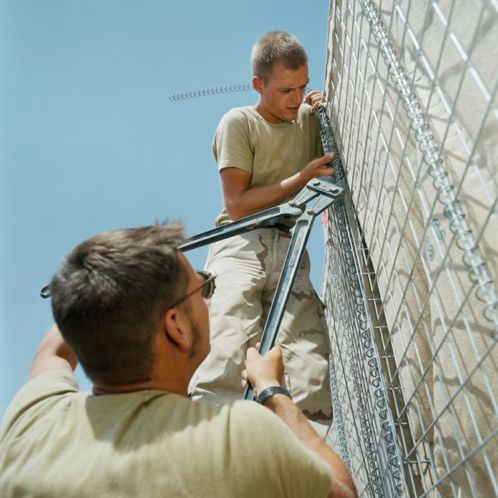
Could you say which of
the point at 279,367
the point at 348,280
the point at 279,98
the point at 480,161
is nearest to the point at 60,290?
the point at 279,367

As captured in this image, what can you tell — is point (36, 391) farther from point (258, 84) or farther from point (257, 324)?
point (258, 84)

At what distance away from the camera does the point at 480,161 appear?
3.38 ft

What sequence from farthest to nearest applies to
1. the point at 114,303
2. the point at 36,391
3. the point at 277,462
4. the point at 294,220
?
the point at 294,220 → the point at 36,391 → the point at 114,303 → the point at 277,462

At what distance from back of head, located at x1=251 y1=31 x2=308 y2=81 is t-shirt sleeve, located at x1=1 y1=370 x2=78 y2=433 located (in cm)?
138

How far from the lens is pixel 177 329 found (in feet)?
3.65

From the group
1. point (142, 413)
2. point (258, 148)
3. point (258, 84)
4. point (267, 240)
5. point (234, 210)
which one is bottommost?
A: point (142, 413)

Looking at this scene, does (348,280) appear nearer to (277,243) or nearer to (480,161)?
(277,243)

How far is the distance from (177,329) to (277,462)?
11.7 inches

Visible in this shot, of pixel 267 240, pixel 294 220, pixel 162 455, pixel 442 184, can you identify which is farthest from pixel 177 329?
pixel 267 240

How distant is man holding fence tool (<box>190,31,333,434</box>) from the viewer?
→ 1808mm

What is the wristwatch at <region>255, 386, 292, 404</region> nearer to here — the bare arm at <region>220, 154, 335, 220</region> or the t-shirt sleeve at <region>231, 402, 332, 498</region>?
the t-shirt sleeve at <region>231, 402, 332, 498</region>

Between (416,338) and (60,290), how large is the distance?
740 mm

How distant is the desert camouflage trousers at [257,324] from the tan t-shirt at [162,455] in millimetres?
739

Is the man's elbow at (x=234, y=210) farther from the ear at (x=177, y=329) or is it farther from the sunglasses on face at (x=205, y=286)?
the ear at (x=177, y=329)
